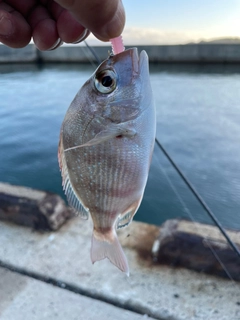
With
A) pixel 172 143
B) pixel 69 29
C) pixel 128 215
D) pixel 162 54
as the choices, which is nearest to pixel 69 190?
pixel 128 215

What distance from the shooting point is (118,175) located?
0.87m

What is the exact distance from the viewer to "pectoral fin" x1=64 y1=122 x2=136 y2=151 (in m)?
0.80

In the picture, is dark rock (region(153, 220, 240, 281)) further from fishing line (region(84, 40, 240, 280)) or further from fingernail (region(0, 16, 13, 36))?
fingernail (region(0, 16, 13, 36))

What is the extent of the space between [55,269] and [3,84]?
10.1 meters

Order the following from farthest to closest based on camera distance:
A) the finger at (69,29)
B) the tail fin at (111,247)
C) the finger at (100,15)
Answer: the finger at (69,29), the tail fin at (111,247), the finger at (100,15)

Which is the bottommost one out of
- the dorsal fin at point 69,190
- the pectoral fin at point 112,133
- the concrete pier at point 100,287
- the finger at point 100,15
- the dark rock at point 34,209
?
the concrete pier at point 100,287

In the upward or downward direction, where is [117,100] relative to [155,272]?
upward

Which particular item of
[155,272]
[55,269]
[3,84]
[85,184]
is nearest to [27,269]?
[55,269]

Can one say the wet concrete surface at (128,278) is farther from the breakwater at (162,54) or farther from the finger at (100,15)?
the breakwater at (162,54)

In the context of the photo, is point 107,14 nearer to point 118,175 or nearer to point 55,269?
point 118,175

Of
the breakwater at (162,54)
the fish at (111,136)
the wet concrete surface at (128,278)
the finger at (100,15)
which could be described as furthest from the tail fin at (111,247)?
the breakwater at (162,54)

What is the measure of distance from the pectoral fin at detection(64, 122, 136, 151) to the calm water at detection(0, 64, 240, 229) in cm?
259

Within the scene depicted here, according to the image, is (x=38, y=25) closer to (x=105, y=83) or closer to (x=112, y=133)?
(x=105, y=83)

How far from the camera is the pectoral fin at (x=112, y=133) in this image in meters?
0.80
